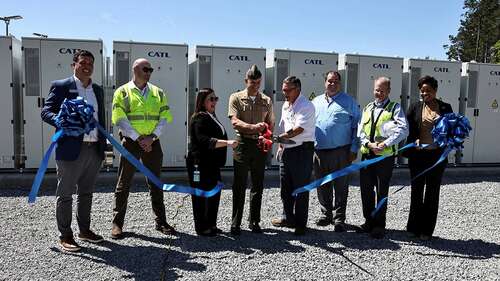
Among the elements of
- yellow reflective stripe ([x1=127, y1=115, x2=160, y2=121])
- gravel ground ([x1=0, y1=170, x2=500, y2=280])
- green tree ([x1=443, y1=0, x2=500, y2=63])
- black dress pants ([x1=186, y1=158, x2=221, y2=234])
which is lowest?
gravel ground ([x1=0, y1=170, x2=500, y2=280])

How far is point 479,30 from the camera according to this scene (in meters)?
37.5

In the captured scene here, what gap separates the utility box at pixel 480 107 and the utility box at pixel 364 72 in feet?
5.96

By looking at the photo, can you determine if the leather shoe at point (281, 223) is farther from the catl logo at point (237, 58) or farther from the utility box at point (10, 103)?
the utility box at point (10, 103)

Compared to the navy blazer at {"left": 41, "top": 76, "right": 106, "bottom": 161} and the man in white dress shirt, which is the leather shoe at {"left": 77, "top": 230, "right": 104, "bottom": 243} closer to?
the navy blazer at {"left": 41, "top": 76, "right": 106, "bottom": 161}

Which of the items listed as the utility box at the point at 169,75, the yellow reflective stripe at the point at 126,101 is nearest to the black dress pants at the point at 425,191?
the yellow reflective stripe at the point at 126,101

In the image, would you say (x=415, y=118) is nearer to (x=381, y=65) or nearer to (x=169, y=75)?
(x=381, y=65)

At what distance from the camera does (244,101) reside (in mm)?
4723

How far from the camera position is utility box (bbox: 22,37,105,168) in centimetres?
720

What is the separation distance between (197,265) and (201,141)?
1317 mm

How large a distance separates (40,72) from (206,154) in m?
4.28

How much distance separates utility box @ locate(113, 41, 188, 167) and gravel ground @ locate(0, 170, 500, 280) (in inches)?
75.9

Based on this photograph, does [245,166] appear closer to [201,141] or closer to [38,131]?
[201,141]

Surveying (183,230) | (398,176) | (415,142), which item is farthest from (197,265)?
(398,176)

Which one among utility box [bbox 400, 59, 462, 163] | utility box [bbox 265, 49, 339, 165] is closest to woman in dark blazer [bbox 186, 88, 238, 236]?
utility box [bbox 265, 49, 339, 165]
